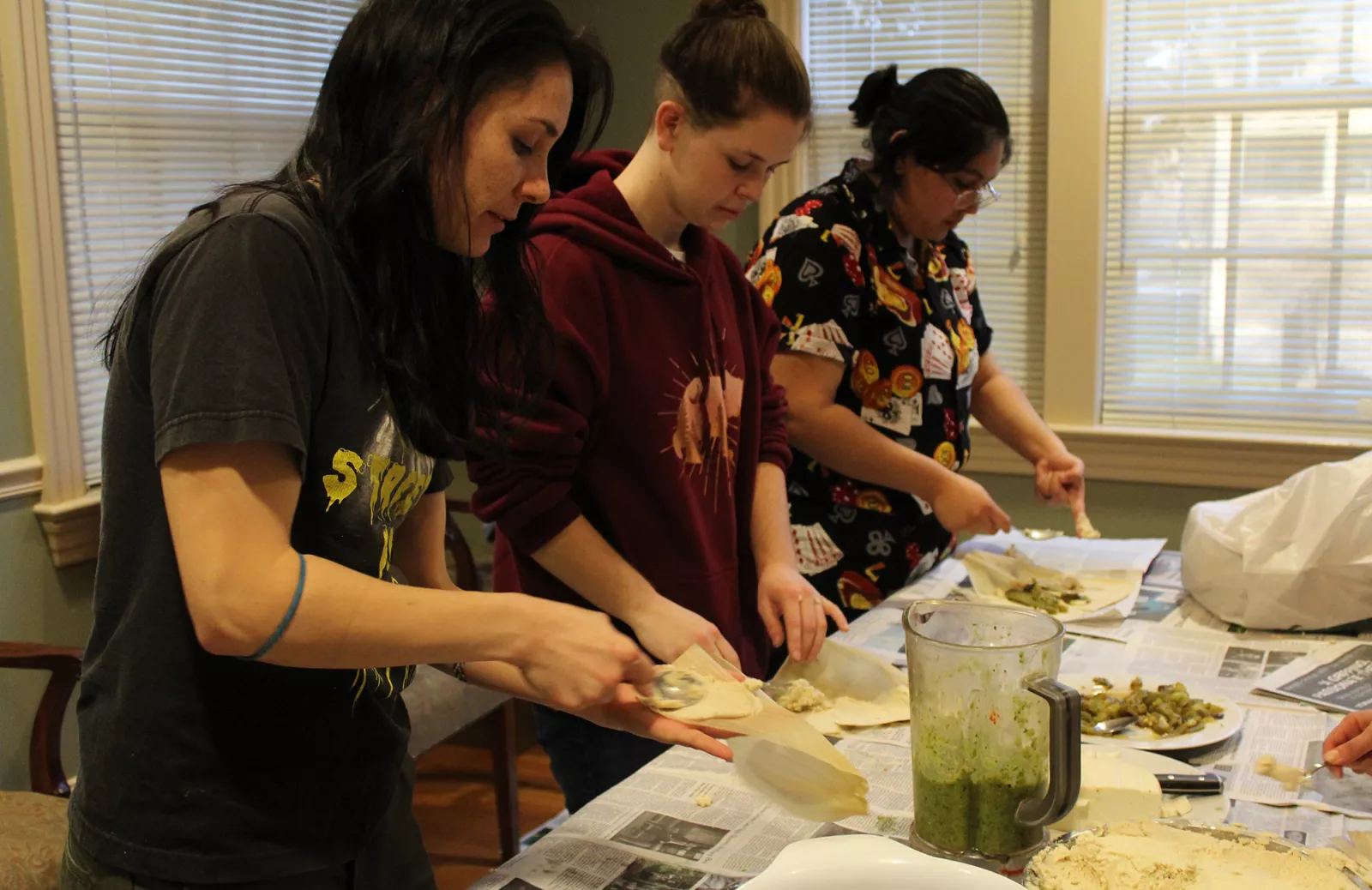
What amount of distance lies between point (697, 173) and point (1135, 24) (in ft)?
6.48

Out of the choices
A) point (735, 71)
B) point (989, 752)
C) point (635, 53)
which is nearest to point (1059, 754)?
point (989, 752)

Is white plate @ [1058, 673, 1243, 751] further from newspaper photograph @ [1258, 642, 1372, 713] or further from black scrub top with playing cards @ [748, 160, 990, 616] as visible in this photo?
black scrub top with playing cards @ [748, 160, 990, 616]

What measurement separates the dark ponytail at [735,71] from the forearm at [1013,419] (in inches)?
41.2

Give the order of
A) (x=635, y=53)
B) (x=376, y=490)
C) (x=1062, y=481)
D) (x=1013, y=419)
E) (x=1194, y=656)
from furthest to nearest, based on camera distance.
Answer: (x=635, y=53) → (x=1013, y=419) → (x=1062, y=481) → (x=1194, y=656) → (x=376, y=490)

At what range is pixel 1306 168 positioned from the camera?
2.92m

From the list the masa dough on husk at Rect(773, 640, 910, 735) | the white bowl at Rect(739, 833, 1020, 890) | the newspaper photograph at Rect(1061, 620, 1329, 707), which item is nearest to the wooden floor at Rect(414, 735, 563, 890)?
the masa dough on husk at Rect(773, 640, 910, 735)

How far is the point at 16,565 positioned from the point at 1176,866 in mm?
2387

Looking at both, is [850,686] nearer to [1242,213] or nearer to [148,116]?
[1242,213]

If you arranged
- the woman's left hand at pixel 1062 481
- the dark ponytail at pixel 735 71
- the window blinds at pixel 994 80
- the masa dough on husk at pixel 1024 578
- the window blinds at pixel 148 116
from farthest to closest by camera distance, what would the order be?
the window blinds at pixel 994 80, the window blinds at pixel 148 116, the woman's left hand at pixel 1062 481, the masa dough on husk at pixel 1024 578, the dark ponytail at pixel 735 71

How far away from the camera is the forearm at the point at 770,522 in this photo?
169 centimetres

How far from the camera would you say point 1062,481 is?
2.27m

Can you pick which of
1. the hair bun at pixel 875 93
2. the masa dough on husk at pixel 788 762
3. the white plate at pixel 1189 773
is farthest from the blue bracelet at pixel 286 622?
the hair bun at pixel 875 93

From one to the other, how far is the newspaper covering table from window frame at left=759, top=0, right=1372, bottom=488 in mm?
1452

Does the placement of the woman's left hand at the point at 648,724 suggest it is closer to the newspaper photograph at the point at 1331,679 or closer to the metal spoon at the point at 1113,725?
the metal spoon at the point at 1113,725
